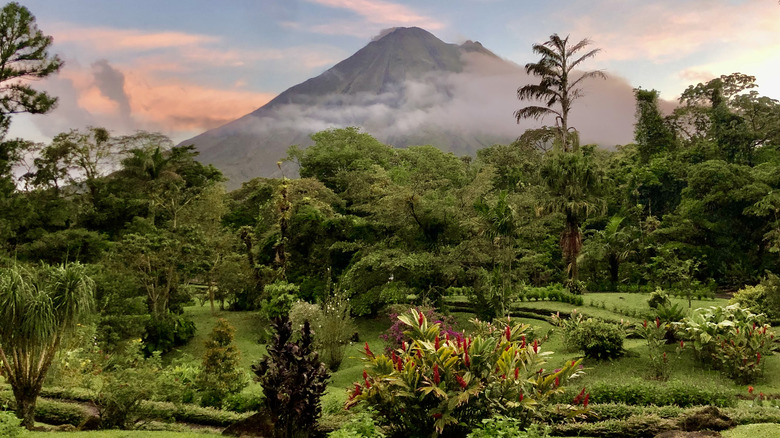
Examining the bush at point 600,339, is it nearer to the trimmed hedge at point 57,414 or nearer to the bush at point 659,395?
the bush at point 659,395

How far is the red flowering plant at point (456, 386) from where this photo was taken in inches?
233

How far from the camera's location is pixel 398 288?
50.4 feet

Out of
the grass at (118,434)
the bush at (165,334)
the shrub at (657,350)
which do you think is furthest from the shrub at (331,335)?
the shrub at (657,350)

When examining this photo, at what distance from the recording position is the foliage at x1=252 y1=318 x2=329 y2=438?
244 inches

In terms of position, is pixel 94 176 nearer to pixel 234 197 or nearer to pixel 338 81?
pixel 234 197

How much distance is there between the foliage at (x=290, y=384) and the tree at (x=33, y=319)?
12.0 feet

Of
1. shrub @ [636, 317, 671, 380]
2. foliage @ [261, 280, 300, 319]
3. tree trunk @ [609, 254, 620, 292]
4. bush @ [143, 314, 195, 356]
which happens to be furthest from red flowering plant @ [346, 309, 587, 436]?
tree trunk @ [609, 254, 620, 292]

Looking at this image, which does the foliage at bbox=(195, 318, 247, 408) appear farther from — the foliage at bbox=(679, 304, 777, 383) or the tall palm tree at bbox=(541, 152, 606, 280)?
the tall palm tree at bbox=(541, 152, 606, 280)

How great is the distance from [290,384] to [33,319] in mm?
4384

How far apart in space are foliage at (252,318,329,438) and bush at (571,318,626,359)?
25.0 feet

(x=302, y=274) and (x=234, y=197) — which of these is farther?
(x=234, y=197)

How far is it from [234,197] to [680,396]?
35822 mm

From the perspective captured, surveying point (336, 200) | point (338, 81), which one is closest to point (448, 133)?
point (338, 81)

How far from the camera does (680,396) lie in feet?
26.7
